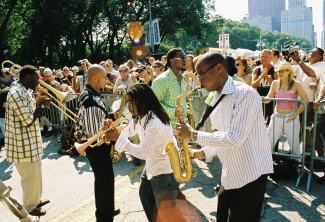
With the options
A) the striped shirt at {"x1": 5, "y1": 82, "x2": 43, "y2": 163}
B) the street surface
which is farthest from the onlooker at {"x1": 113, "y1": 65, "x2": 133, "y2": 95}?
the striped shirt at {"x1": 5, "y1": 82, "x2": 43, "y2": 163}

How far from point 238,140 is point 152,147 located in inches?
41.9

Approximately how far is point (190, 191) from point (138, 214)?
43.3 inches

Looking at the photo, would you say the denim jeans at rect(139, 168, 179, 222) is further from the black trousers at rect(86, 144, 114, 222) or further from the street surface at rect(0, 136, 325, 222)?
the street surface at rect(0, 136, 325, 222)

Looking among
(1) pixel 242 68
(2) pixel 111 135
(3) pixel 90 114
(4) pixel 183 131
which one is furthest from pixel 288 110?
(3) pixel 90 114

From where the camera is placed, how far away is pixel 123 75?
7414 millimetres

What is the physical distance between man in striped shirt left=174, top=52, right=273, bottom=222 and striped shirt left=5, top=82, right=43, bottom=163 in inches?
106

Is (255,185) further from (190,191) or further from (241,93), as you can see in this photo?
(190,191)

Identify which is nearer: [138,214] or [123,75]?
[138,214]

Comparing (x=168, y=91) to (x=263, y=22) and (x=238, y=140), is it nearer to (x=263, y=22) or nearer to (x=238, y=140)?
(x=238, y=140)

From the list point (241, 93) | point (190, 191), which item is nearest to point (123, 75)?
point (190, 191)

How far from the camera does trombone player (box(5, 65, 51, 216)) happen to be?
372cm

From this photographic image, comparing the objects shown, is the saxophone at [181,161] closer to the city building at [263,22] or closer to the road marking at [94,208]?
the road marking at [94,208]

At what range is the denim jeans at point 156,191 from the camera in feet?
9.01

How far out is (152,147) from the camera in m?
2.77
